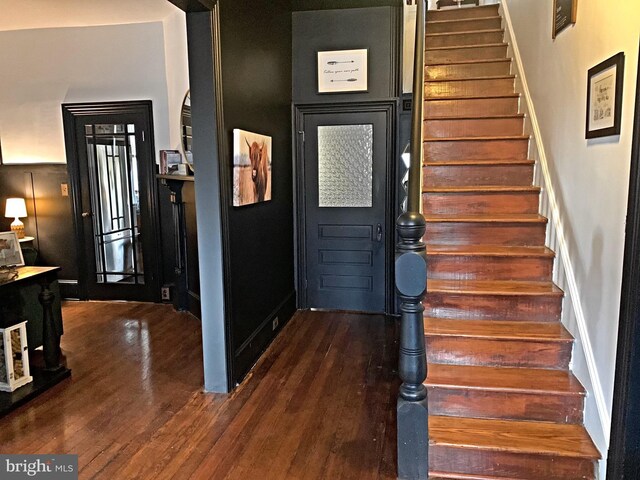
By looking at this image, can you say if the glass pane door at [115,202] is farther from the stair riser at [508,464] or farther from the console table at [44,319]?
the stair riser at [508,464]

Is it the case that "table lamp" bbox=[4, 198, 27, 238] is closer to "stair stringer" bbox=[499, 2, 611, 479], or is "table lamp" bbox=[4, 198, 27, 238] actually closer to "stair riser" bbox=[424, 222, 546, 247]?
"stair riser" bbox=[424, 222, 546, 247]

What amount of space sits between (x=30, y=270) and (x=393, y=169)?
3176mm

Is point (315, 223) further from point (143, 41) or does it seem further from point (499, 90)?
point (143, 41)

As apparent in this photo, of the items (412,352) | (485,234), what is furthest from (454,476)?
(485,234)

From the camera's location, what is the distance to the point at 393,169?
4.63 m

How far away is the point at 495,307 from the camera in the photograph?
2727 mm

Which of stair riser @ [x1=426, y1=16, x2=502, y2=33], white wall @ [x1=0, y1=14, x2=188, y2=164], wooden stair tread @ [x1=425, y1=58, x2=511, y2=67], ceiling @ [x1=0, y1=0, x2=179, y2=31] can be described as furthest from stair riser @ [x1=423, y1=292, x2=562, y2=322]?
ceiling @ [x1=0, y1=0, x2=179, y2=31]

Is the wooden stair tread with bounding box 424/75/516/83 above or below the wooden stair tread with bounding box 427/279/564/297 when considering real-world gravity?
above

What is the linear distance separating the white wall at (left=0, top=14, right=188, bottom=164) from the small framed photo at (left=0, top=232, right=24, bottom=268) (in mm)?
2098

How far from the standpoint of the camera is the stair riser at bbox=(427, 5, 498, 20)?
4910 millimetres

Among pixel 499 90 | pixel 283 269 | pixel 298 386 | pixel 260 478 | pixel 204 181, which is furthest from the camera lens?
pixel 283 269

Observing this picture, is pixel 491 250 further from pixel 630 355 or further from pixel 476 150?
pixel 630 355

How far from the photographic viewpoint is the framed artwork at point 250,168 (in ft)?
10.3

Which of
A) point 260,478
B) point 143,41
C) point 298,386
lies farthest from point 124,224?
point 260,478
